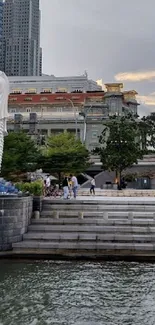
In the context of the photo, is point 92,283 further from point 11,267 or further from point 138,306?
point 11,267

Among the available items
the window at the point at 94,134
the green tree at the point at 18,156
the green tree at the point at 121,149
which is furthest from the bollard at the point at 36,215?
the window at the point at 94,134

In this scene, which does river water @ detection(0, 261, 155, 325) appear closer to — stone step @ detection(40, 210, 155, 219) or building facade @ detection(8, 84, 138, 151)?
stone step @ detection(40, 210, 155, 219)

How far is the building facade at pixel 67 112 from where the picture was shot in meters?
77.6

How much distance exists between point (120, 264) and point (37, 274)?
326cm

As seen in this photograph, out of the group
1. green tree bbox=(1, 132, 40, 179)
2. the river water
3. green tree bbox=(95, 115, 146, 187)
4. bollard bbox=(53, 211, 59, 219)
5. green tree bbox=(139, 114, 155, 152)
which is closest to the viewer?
the river water

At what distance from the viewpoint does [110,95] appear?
3201 inches

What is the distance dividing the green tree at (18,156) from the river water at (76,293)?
886 inches

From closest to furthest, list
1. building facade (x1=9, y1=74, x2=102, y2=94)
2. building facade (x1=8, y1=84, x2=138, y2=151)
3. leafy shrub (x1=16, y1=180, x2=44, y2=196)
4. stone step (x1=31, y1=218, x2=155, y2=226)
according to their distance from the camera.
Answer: stone step (x1=31, y1=218, x2=155, y2=226) → leafy shrub (x1=16, y1=180, x2=44, y2=196) → building facade (x1=8, y1=84, x2=138, y2=151) → building facade (x1=9, y1=74, x2=102, y2=94)

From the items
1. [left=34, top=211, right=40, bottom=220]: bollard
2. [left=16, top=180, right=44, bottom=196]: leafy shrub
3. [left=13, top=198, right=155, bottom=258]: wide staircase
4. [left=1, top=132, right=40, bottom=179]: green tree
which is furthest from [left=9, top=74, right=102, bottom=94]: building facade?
[left=34, top=211, right=40, bottom=220]: bollard

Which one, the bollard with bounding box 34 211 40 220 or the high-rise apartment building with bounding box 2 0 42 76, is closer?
the bollard with bounding box 34 211 40 220

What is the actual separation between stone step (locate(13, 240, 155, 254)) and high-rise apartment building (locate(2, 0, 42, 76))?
12735cm

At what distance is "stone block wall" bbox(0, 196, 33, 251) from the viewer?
16875 millimetres

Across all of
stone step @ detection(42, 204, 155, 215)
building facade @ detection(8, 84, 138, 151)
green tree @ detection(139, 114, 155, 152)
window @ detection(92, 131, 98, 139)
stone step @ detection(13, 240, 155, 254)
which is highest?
building facade @ detection(8, 84, 138, 151)

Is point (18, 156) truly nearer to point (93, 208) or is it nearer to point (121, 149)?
point (121, 149)
